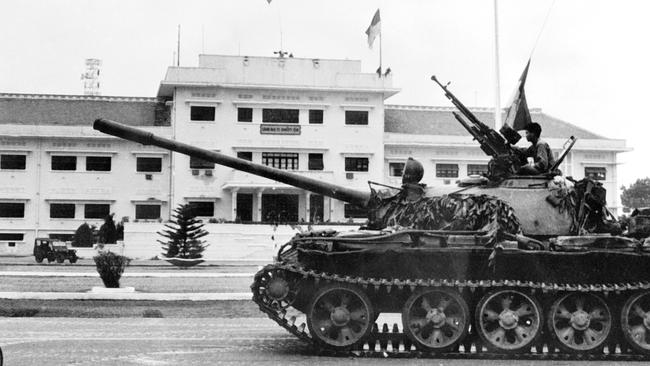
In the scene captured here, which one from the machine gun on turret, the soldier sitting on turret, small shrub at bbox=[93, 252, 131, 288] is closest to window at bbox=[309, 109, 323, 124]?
small shrub at bbox=[93, 252, 131, 288]

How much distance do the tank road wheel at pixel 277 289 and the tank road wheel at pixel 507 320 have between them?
2.51m

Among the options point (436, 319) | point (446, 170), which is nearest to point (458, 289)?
point (436, 319)

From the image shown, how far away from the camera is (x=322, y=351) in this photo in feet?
39.0

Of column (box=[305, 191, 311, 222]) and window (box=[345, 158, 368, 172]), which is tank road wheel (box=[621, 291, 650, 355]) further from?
window (box=[345, 158, 368, 172])

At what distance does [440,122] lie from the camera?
6356 cm

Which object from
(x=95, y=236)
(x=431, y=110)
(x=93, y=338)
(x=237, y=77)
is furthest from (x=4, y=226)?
(x=93, y=338)

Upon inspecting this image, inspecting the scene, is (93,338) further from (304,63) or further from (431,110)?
(431,110)

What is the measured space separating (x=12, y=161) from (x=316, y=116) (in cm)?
2020

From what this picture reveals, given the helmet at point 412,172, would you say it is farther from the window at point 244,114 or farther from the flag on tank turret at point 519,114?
the window at point 244,114

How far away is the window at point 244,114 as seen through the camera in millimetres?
58281

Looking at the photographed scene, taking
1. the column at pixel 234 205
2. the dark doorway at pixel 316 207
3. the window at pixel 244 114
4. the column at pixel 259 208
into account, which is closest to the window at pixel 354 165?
Result: the dark doorway at pixel 316 207

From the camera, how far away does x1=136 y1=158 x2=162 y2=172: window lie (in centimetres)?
5819

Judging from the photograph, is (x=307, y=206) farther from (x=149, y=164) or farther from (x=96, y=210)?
(x=96, y=210)

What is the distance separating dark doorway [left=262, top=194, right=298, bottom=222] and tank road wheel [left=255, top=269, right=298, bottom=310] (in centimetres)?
4620
